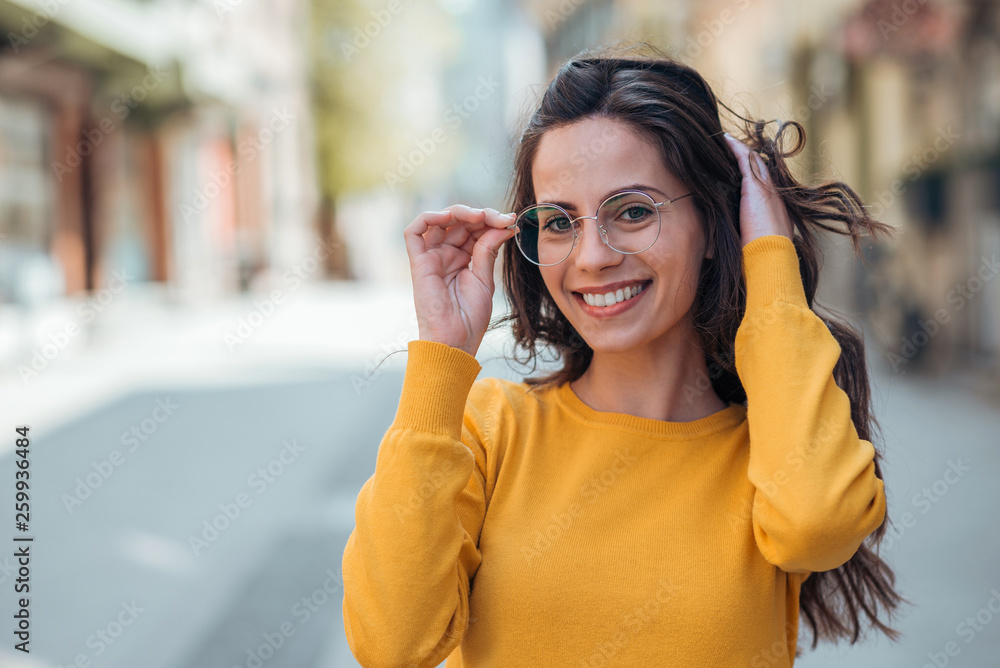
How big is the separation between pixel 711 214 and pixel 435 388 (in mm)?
643

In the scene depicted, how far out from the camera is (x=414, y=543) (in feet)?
4.30

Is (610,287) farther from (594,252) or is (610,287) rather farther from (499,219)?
(499,219)

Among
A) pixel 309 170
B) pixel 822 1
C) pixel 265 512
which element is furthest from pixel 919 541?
pixel 309 170

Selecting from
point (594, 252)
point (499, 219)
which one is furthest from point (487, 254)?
point (594, 252)

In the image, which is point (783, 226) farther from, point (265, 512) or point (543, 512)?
point (265, 512)

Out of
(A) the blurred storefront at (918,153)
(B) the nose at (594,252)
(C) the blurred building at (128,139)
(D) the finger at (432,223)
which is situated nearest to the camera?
(B) the nose at (594,252)

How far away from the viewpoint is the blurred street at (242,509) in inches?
136

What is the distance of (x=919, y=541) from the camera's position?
4422 millimetres

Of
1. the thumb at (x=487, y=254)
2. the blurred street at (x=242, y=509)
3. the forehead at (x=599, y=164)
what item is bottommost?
the blurred street at (x=242, y=509)

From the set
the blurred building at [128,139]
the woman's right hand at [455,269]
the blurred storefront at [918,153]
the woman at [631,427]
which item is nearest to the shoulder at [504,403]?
the woman at [631,427]

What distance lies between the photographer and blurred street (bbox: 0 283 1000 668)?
11.3ft

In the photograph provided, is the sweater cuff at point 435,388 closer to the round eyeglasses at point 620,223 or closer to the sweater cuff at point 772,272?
the round eyeglasses at point 620,223

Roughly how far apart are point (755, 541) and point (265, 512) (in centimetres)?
413

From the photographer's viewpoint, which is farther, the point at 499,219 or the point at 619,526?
the point at 499,219
